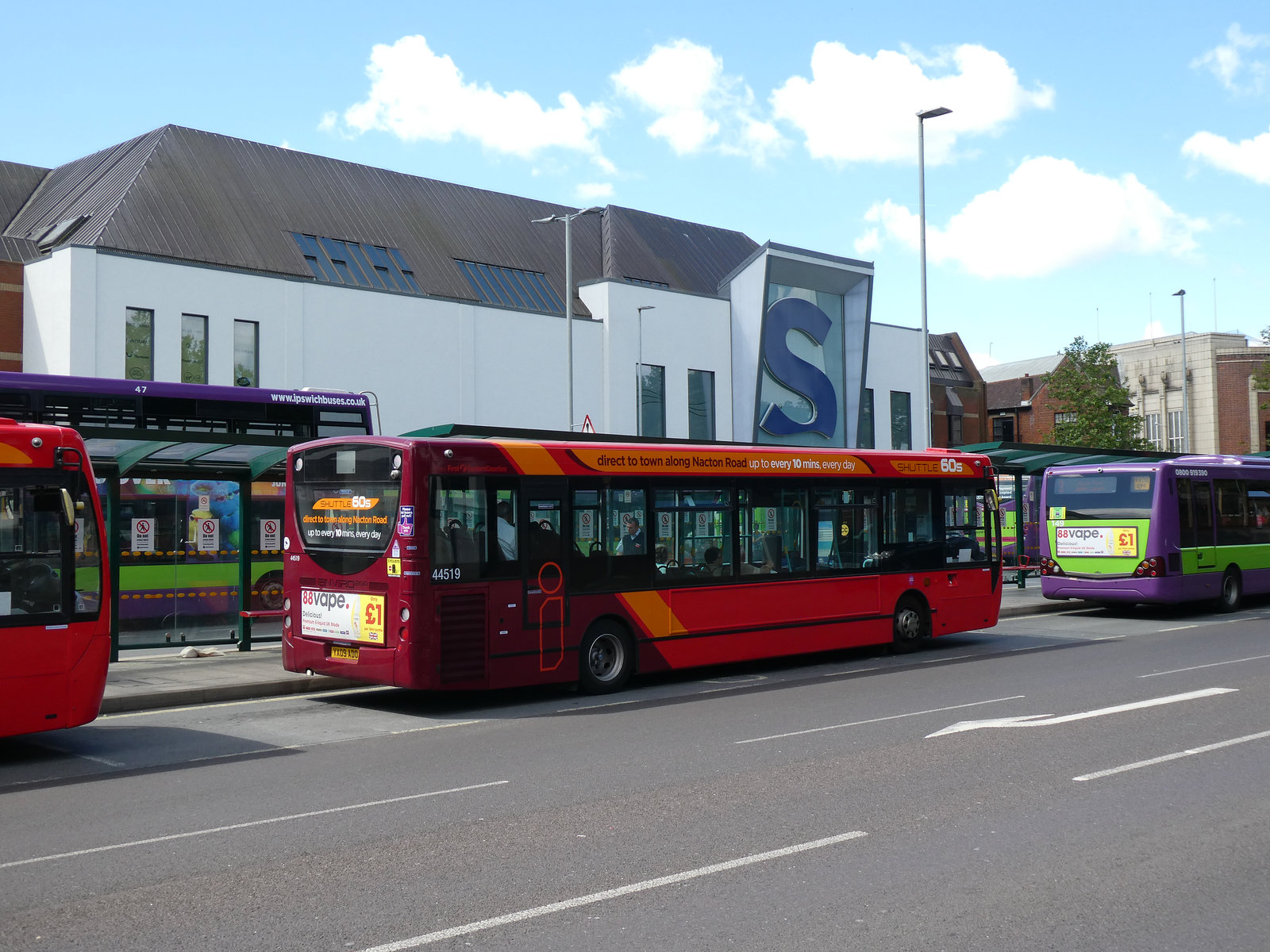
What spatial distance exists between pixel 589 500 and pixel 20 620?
19.0ft

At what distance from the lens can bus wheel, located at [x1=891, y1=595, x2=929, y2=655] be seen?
16656mm

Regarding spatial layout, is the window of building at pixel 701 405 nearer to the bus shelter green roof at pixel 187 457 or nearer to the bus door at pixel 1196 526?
the bus door at pixel 1196 526

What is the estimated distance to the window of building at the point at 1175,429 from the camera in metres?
78.1

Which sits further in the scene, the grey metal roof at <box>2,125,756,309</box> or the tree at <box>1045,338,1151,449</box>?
the tree at <box>1045,338,1151,449</box>

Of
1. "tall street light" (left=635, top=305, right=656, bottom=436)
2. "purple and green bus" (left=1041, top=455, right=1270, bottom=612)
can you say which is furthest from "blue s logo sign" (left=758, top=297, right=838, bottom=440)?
"purple and green bus" (left=1041, top=455, right=1270, bottom=612)

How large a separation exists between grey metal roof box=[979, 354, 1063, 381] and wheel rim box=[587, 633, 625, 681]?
3599 inches

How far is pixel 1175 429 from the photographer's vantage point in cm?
7919

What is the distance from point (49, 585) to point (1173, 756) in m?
8.40

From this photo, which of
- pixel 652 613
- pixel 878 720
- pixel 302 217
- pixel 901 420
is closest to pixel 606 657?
pixel 652 613

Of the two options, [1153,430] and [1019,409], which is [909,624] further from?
[1019,409]

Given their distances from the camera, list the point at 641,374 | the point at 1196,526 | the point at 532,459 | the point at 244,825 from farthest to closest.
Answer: the point at 641,374
the point at 1196,526
the point at 532,459
the point at 244,825

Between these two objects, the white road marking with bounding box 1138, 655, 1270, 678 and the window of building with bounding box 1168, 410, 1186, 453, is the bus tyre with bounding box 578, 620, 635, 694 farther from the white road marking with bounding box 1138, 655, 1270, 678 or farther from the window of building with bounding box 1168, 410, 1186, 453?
the window of building with bounding box 1168, 410, 1186, 453

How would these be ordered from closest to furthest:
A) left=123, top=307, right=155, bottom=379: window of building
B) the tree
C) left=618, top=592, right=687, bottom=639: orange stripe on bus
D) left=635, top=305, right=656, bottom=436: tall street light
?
1. left=618, top=592, right=687, bottom=639: orange stripe on bus
2. left=123, top=307, right=155, bottom=379: window of building
3. left=635, top=305, right=656, bottom=436: tall street light
4. the tree

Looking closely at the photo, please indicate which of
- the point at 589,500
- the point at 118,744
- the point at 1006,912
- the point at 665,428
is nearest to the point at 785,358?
the point at 665,428
